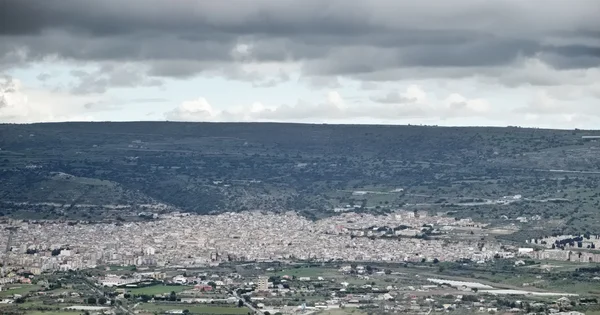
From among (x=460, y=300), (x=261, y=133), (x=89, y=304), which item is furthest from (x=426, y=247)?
(x=261, y=133)

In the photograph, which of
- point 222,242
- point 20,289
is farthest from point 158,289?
point 222,242

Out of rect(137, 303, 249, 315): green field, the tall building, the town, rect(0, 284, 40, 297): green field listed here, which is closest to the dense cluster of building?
the town

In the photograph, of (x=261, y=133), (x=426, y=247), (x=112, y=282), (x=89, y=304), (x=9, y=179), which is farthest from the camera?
(x=261, y=133)

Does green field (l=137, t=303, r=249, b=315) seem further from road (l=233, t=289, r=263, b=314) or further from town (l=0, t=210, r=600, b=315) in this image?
road (l=233, t=289, r=263, b=314)

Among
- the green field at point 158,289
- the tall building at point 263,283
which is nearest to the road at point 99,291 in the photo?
the green field at point 158,289

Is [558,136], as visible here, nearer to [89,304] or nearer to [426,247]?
[426,247]

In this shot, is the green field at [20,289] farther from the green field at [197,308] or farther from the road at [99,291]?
the green field at [197,308]
